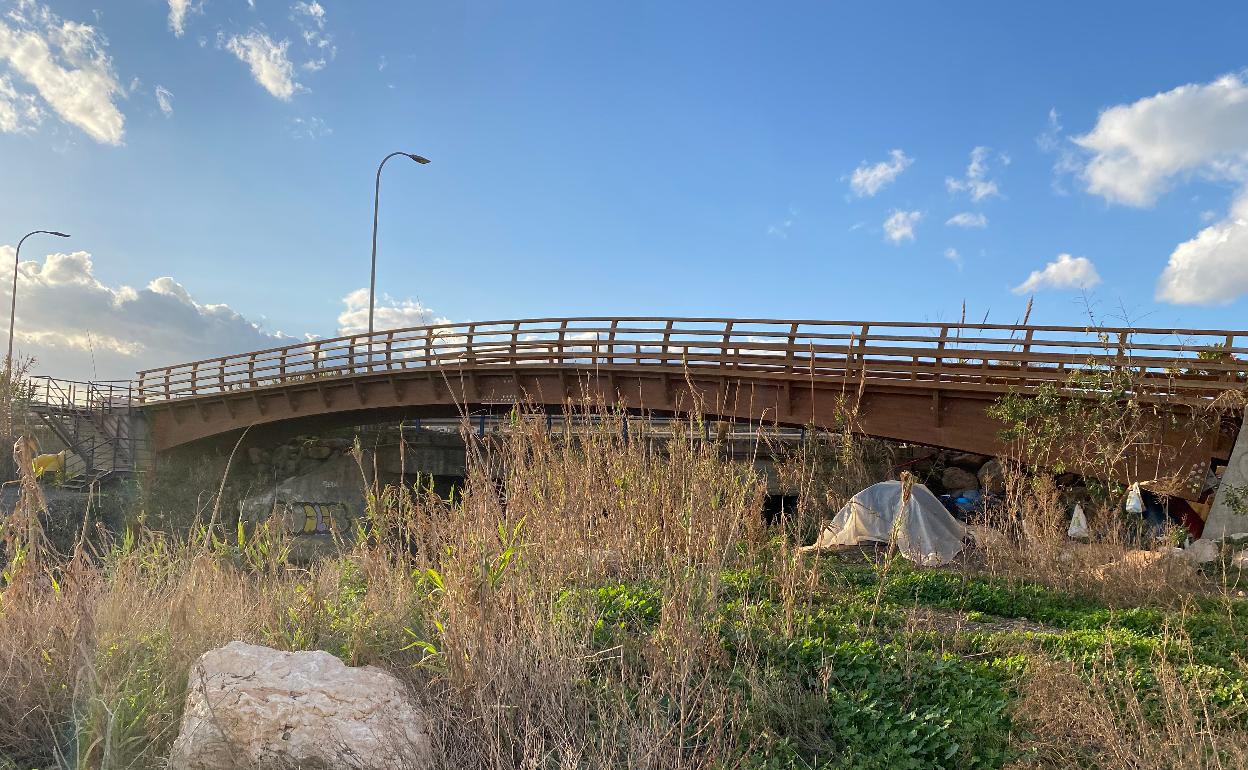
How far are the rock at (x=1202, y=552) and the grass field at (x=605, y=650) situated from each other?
16.7 ft

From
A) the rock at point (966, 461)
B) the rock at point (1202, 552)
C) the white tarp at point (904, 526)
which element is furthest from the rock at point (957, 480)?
the white tarp at point (904, 526)

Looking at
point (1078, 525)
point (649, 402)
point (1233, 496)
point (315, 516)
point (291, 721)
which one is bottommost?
point (315, 516)

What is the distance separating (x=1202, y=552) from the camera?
1214 cm

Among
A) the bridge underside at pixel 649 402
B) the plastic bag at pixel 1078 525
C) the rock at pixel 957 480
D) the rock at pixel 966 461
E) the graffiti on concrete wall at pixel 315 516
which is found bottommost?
the graffiti on concrete wall at pixel 315 516

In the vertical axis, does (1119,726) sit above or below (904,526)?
below

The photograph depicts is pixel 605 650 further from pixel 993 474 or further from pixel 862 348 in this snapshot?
pixel 993 474

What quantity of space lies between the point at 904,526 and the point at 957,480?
906cm

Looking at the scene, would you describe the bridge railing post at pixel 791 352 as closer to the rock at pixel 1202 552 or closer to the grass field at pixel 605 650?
the rock at pixel 1202 552

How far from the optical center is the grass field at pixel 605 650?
13.8ft

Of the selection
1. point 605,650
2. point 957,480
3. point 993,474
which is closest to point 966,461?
point 957,480

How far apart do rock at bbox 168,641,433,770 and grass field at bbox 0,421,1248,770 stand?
216 millimetres

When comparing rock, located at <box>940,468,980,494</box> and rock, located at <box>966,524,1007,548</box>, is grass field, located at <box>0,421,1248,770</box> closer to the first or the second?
rock, located at <box>966,524,1007,548</box>

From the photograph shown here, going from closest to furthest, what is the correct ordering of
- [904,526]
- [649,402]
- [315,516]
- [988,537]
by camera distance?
[988,537], [904,526], [649,402], [315,516]

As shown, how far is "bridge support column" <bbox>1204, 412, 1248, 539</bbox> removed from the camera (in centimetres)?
1316
